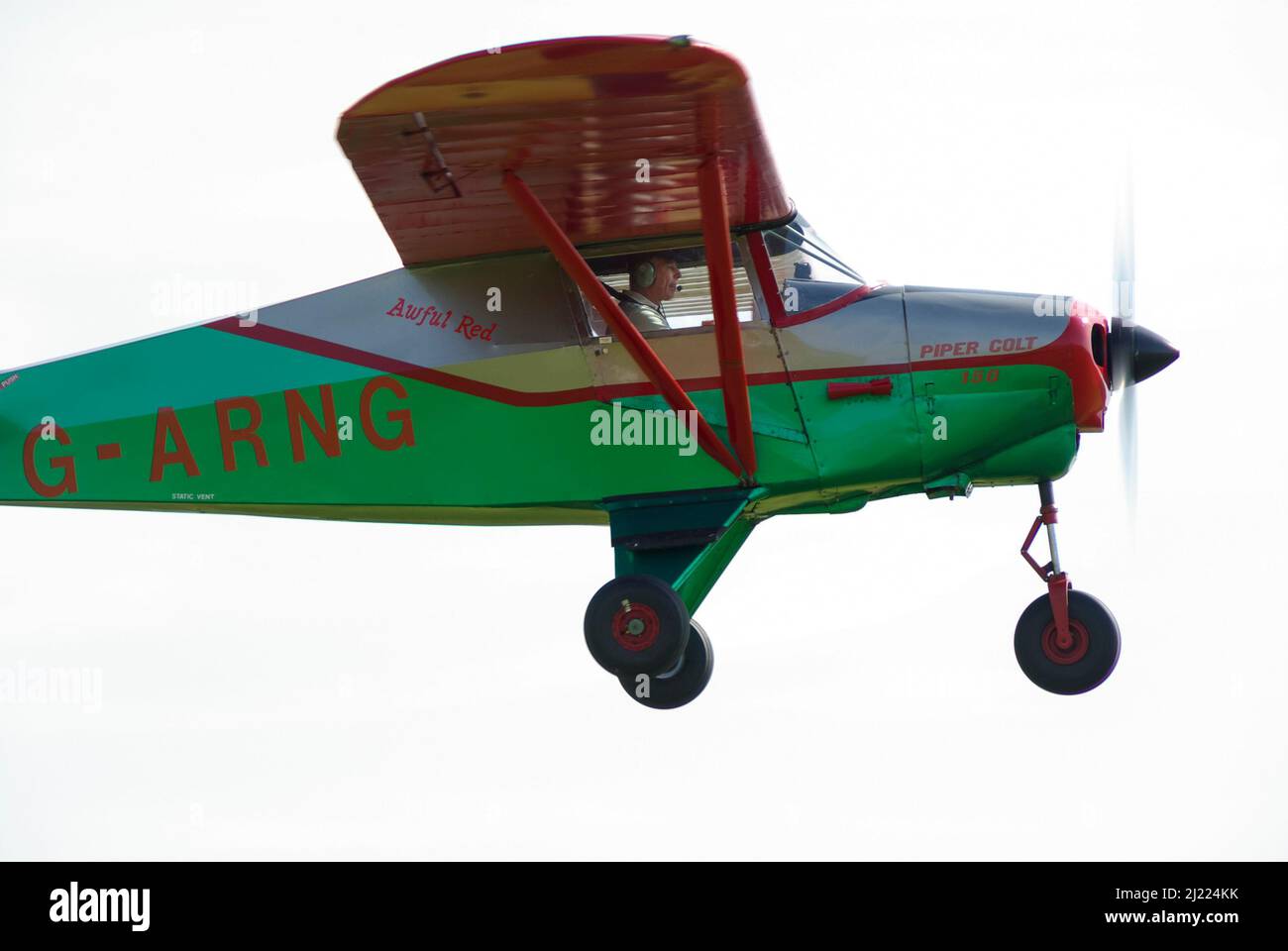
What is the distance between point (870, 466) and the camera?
34.2 ft

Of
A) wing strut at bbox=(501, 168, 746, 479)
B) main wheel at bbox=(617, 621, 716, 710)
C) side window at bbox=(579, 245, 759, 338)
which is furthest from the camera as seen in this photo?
main wheel at bbox=(617, 621, 716, 710)

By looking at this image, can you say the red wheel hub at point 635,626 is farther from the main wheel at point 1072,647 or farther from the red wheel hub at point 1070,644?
the red wheel hub at point 1070,644

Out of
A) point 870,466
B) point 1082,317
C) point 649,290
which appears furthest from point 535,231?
point 1082,317

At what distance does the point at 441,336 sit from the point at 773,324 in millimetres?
1932

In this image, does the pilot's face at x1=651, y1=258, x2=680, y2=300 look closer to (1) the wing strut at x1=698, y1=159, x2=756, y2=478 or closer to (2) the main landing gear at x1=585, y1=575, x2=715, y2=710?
(1) the wing strut at x1=698, y1=159, x2=756, y2=478

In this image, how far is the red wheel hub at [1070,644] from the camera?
10602 mm

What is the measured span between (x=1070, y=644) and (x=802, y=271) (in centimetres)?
256

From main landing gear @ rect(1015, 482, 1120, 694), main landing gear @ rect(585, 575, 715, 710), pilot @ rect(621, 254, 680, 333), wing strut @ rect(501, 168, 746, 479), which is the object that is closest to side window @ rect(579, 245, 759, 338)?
pilot @ rect(621, 254, 680, 333)

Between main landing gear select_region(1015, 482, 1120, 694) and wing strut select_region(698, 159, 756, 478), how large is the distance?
5.82ft

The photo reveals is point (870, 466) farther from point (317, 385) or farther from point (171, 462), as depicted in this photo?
point (171, 462)

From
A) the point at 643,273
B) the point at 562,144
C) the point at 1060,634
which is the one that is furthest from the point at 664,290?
the point at 1060,634

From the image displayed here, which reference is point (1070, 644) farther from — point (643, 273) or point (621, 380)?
point (643, 273)

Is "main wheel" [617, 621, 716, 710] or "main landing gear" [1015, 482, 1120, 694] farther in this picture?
"main wheel" [617, 621, 716, 710]

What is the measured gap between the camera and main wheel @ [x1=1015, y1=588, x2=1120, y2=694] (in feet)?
34.6
